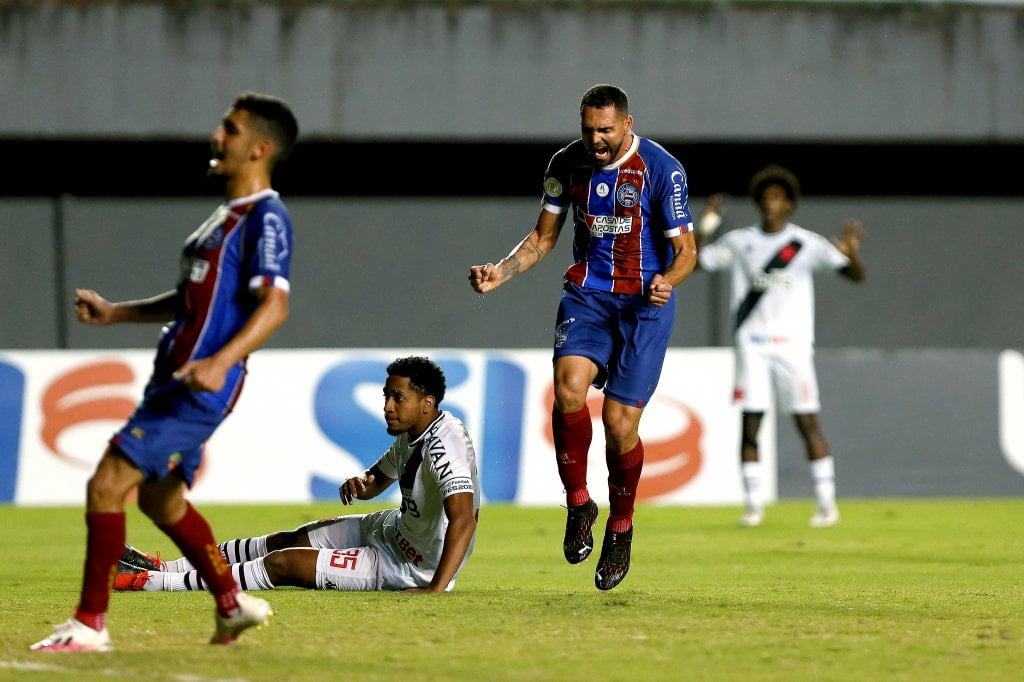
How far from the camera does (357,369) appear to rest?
1471cm

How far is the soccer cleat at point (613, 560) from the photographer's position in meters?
7.92

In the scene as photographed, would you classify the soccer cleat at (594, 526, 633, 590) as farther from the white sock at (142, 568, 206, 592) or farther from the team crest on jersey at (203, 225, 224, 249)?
the team crest on jersey at (203, 225, 224, 249)

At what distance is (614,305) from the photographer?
8047 millimetres

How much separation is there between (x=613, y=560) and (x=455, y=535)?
33.4 inches

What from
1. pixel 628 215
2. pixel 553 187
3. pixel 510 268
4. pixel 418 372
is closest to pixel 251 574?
pixel 418 372

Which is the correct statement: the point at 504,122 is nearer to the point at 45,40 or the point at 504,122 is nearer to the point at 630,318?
the point at 45,40

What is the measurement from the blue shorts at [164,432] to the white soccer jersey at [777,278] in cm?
821

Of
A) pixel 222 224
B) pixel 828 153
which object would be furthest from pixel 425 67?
pixel 222 224

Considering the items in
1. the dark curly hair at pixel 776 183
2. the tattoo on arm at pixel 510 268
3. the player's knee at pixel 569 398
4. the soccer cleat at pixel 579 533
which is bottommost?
the soccer cleat at pixel 579 533

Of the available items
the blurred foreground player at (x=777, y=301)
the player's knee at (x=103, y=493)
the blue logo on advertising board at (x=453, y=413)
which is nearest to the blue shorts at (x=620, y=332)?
the player's knee at (x=103, y=493)

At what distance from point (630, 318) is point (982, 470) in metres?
8.34

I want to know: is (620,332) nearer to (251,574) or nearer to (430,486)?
(430,486)

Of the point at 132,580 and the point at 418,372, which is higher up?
the point at 418,372

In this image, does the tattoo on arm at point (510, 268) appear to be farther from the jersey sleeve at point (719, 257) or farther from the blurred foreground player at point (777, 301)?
the jersey sleeve at point (719, 257)
